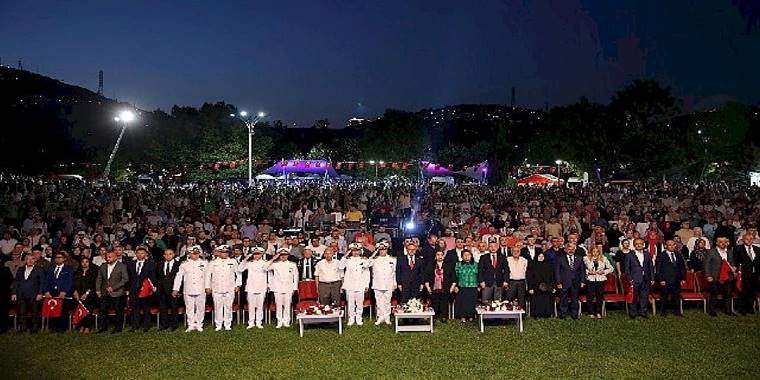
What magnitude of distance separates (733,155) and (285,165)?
4651 cm

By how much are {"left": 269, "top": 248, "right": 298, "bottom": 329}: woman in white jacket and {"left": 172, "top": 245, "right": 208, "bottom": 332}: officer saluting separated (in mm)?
1369

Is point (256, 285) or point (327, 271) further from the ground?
point (327, 271)

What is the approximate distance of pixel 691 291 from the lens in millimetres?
14680

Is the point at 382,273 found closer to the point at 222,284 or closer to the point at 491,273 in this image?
the point at 491,273

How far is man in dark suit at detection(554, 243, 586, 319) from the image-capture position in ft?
46.5

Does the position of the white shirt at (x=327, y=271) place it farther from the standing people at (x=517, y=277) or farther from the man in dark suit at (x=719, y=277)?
the man in dark suit at (x=719, y=277)

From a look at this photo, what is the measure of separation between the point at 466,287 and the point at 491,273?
→ 596 millimetres

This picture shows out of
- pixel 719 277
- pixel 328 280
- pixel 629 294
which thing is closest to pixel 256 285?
pixel 328 280

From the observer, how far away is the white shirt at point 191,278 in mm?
13516

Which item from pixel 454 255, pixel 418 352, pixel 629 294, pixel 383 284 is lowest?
pixel 418 352

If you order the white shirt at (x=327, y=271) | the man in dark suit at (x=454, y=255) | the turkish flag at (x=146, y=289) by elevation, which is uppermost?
the man in dark suit at (x=454, y=255)

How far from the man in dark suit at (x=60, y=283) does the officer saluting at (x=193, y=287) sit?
2.11 meters

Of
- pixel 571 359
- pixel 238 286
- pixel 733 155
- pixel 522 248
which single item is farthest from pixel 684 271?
pixel 733 155

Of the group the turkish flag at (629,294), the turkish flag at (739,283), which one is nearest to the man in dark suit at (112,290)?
the turkish flag at (629,294)
